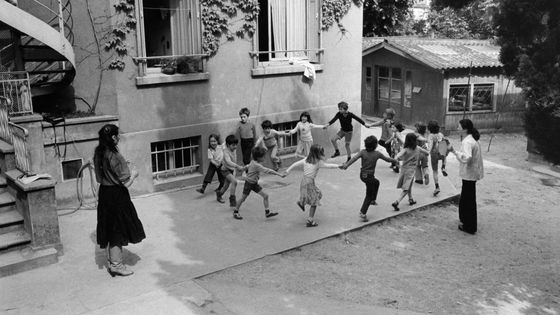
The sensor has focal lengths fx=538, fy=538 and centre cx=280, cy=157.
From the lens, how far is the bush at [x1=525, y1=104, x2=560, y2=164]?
233 inches

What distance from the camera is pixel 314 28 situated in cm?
1349

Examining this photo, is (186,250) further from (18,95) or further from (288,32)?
(288,32)

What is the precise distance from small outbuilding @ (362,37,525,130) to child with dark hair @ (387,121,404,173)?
27.4 feet

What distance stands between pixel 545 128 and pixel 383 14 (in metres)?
23.7

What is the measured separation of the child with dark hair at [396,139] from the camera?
12395 millimetres

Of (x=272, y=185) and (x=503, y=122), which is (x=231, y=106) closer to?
(x=272, y=185)

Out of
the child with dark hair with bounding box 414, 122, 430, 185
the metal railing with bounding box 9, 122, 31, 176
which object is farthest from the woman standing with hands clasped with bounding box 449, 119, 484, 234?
the metal railing with bounding box 9, 122, 31, 176

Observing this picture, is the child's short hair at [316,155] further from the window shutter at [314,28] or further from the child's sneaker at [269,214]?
the window shutter at [314,28]

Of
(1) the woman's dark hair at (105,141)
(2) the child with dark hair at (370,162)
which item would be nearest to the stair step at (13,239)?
(1) the woman's dark hair at (105,141)

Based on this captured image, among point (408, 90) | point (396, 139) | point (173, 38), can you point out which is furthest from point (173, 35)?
point (408, 90)

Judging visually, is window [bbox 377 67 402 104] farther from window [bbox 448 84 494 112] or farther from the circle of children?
the circle of children

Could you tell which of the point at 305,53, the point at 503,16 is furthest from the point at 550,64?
the point at 305,53

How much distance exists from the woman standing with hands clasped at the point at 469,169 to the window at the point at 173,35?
5.64m

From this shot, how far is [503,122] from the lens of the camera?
22000mm
